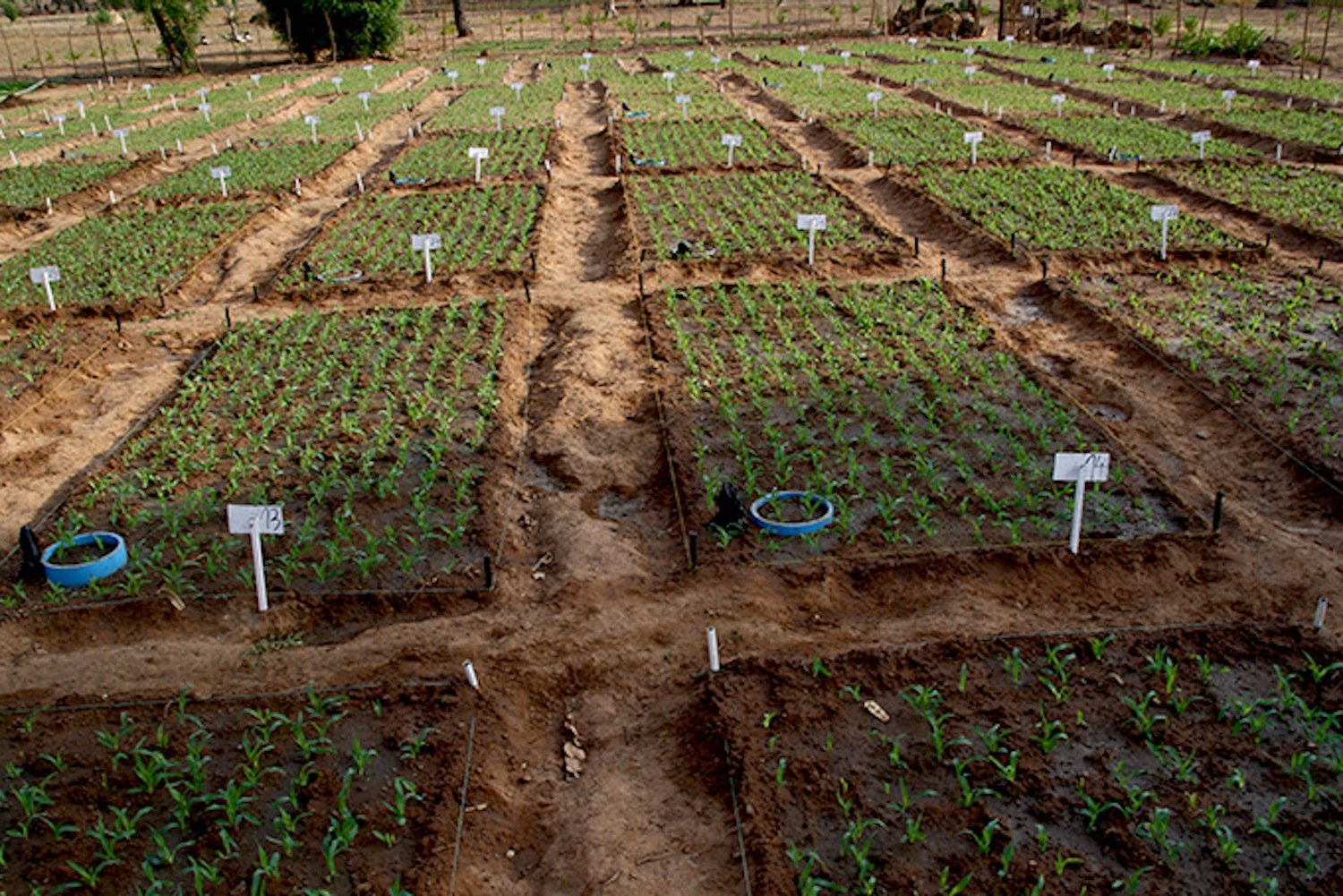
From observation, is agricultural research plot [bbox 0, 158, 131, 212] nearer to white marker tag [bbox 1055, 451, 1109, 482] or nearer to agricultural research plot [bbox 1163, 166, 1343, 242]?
white marker tag [bbox 1055, 451, 1109, 482]

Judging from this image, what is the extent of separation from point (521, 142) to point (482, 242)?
A: 892 cm

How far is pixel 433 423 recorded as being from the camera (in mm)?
9344

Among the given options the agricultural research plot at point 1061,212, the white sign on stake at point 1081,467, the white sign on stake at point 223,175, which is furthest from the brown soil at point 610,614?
the white sign on stake at point 223,175

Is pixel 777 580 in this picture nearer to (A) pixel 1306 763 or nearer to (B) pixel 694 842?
(B) pixel 694 842

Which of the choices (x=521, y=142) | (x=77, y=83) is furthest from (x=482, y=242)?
(x=77, y=83)

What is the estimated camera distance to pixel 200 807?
5145 mm

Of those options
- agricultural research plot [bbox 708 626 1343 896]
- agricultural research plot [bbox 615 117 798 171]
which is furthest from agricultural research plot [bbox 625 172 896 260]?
agricultural research plot [bbox 708 626 1343 896]

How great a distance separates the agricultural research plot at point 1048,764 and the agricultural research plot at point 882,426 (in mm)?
1450

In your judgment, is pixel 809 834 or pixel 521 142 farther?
pixel 521 142

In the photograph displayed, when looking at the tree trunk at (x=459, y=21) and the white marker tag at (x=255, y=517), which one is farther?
the tree trunk at (x=459, y=21)

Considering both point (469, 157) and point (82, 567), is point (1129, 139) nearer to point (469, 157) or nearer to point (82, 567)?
point (469, 157)

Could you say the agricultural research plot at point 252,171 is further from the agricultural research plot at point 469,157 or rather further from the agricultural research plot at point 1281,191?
the agricultural research plot at point 1281,191

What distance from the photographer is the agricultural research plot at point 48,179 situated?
19.4 m

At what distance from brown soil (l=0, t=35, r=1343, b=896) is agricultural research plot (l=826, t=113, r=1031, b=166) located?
9627mm
